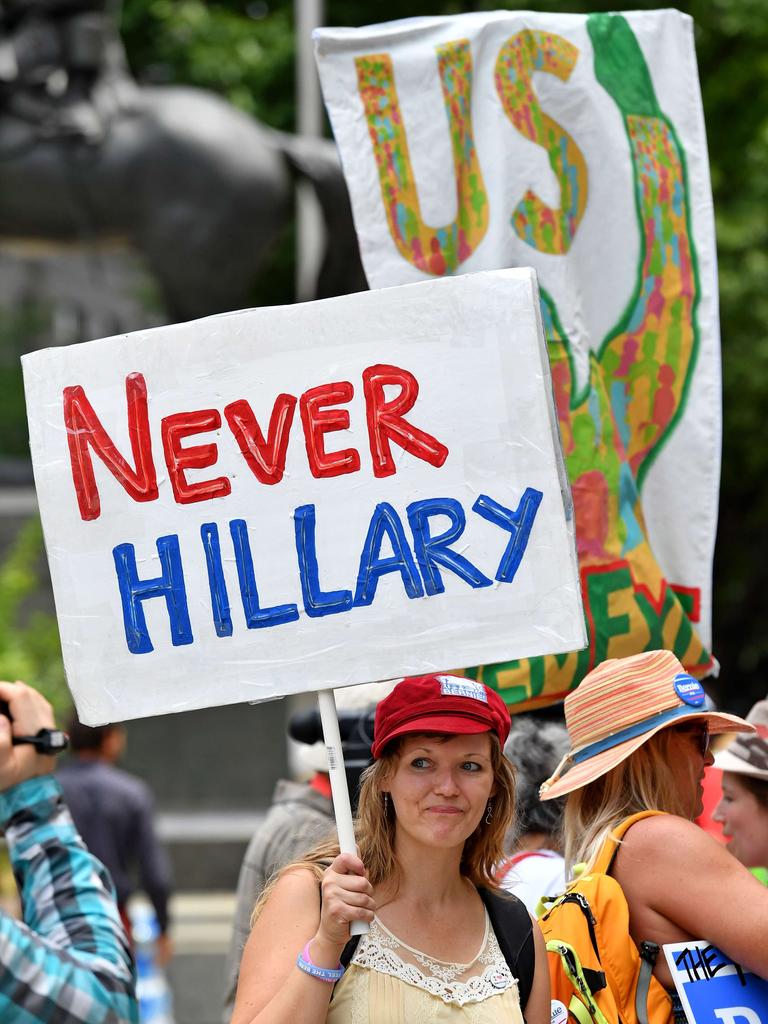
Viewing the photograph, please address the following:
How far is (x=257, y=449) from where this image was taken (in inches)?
106

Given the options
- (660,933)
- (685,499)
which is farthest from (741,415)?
(660,933)

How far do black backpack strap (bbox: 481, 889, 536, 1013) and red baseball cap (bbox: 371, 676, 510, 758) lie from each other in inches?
10.2

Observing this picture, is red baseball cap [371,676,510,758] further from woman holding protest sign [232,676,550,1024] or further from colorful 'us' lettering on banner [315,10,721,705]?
colorful 'us' lettering on banner [315,10,721,705]

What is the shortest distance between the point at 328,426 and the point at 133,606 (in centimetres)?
40

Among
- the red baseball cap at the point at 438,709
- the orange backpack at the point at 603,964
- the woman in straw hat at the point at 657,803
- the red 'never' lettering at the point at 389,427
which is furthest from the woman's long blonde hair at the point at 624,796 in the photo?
the red 'never' lettering at the point at 389,427

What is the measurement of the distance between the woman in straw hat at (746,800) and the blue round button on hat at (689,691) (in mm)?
438

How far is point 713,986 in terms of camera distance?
2.64m

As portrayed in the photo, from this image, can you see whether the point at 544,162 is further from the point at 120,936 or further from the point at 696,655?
the point at 120,936

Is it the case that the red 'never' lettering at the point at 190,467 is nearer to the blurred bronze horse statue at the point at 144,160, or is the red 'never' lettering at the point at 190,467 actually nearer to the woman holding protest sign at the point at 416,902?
the woman holding protest sign at the point at 416,902

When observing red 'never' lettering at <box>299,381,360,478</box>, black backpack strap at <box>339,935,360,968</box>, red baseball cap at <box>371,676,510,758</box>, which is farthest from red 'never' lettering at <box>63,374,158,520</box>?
black backpack strap at <box>339,935,360,968</box>

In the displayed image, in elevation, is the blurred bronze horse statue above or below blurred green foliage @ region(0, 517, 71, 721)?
above

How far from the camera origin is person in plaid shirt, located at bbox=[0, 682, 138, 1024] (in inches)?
80.2

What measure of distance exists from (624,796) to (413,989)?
60cm

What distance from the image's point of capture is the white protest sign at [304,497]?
2625 mm
